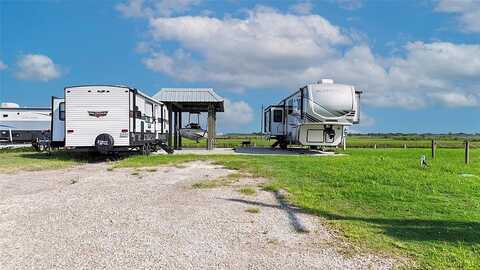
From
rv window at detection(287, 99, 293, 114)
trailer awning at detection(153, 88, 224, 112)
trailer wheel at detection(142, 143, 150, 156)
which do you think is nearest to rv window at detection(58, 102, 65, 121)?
trailer wheel at detection(142, 143, 150, 156)

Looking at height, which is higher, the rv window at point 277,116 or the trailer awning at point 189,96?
the trailer awning at point 189,96

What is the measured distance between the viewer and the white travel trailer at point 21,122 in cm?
3303

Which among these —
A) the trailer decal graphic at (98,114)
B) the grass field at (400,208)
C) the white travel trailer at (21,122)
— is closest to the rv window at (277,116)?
the trailer decal graphic at (98,114)

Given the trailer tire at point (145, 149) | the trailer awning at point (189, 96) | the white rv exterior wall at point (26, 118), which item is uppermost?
the trailer awning at point (189, 96)

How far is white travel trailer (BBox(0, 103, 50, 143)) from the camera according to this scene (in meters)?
33.0

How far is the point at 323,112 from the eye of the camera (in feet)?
67.4

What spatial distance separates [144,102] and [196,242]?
15.0 m

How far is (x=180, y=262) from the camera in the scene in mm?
4527

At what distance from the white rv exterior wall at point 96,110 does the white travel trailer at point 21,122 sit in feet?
58.1

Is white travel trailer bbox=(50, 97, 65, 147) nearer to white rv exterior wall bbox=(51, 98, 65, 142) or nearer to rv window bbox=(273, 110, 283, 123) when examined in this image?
white rv exterior wall bbox=(51, 98, 65, 142)

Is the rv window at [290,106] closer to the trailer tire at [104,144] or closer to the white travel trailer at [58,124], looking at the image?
the trailer tire at [104,144]

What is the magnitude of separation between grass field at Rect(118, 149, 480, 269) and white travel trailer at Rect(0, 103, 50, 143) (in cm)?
2585

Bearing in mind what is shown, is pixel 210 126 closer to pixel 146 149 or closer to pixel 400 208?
pixel 146 149

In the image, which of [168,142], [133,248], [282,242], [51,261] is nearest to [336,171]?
[282,242]
